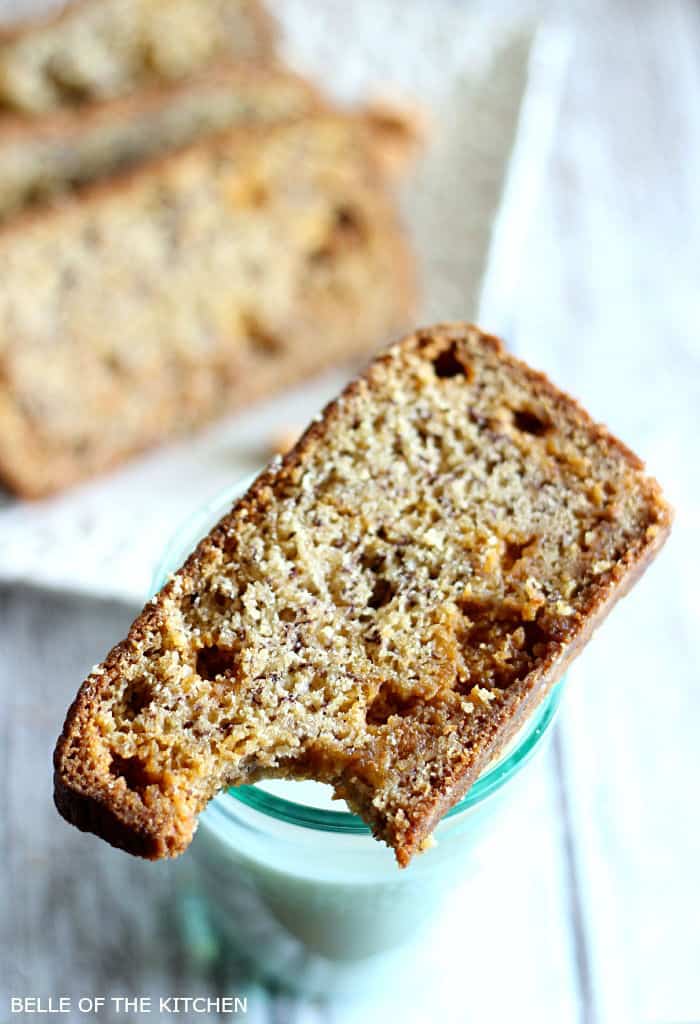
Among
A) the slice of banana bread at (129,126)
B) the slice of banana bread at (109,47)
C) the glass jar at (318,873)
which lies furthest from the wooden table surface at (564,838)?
the slice of banana bread at (109,47)

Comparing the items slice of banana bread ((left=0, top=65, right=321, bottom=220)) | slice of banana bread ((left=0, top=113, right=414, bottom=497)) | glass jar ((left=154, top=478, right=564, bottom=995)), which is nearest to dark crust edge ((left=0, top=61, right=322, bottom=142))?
slice of banana bread ((left=0, top=65, right=321, bottom=220))

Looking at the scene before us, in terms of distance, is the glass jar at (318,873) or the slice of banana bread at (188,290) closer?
the glass jar at (318,873)

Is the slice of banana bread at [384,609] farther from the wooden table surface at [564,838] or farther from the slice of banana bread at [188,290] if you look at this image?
the slice of banana bread at [188,290]

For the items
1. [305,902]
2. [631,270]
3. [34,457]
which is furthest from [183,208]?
[305,902]

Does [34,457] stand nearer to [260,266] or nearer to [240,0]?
[260,266]

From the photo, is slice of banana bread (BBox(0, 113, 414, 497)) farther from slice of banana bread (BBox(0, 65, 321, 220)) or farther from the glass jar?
the glass jar
